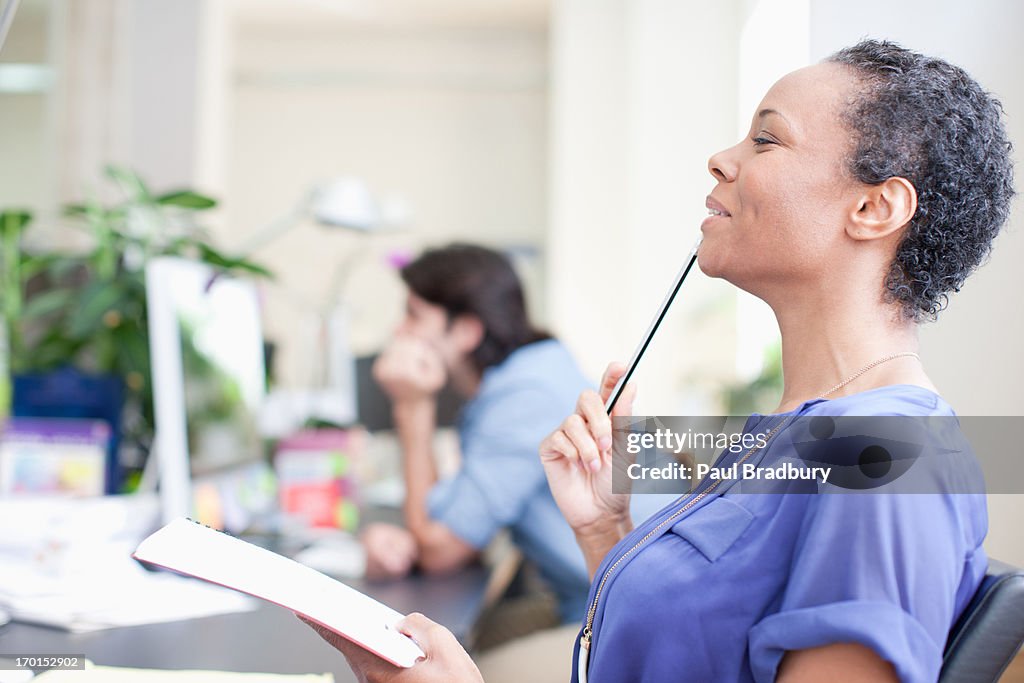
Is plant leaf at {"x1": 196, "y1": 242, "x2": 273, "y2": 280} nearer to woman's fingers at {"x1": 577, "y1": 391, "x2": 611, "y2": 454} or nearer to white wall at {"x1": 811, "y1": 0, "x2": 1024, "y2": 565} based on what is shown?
woman's fingers at {"x1": 577, "y1": 391, "x2": 611, "y2": 454}

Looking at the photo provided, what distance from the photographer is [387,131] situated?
4.95 metres

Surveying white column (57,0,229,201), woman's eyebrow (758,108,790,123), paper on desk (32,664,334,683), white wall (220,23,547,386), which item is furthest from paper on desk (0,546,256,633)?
white wall (220,23,547,386)

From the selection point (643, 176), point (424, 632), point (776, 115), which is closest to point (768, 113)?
point (776, 115)

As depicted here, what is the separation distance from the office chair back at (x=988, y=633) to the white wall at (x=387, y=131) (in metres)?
4.35

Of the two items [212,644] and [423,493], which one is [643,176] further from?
[212,644]

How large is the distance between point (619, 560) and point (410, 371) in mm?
1127

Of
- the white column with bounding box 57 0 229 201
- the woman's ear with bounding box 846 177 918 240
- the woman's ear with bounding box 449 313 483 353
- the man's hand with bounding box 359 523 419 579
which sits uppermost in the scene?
the white column with bounding box 57 0 229 201

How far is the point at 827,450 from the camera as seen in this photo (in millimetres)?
616

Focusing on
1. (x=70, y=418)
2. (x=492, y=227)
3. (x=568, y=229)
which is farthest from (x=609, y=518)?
(x=492, y=227)

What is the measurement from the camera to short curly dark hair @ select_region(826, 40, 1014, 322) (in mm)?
631

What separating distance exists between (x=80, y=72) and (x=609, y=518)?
2.70 metres

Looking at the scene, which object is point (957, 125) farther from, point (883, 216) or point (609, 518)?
point (609, 518)

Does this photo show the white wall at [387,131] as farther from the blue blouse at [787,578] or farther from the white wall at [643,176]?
the blue blouse at [787,578]

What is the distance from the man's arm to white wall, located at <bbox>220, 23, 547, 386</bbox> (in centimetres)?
309
